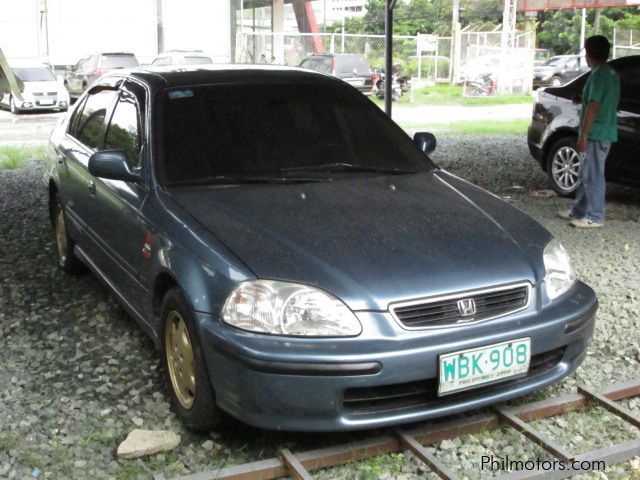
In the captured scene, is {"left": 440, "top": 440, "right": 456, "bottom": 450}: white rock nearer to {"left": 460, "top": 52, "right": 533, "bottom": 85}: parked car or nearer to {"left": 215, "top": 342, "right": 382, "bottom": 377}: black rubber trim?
{"left": 215, "top": 342, "right": 382, "bottom": 377}: black rubber trim

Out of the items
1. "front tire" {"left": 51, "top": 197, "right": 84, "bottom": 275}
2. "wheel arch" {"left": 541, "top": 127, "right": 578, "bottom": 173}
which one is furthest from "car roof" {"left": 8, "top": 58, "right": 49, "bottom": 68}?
"front tire" {"left": 51, "top": 197, "right": 84, "bottom": 275}

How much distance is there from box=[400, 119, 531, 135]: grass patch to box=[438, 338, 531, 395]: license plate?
13.0 meters

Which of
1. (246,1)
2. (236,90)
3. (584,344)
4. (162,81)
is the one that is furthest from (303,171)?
(246,1)

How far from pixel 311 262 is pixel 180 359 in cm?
80

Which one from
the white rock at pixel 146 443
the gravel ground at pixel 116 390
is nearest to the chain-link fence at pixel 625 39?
the gravel ground at pixel 116 390

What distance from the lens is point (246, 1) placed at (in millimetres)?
31641

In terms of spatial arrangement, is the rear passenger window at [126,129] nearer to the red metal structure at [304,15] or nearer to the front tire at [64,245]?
the front tire at [64,245]

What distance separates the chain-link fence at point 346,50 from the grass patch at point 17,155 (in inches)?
519

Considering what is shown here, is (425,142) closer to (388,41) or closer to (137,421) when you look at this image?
(137,421)

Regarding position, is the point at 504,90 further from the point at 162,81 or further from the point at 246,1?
the point at 162,81

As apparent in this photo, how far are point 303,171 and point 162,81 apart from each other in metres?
0.98

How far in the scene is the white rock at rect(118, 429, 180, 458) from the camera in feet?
11.0

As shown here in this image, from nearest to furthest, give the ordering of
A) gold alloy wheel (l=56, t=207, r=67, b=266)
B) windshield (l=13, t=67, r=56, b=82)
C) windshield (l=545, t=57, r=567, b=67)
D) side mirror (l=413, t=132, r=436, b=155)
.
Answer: side mirror (l=413, t=132, r=436, b=155) → gold alloy wheel (l=56, t=207, r=67, b=266) → windshield (l=13, t=67, r=56, b=82) → windshield (l=545, t=57, r=567, b=67)

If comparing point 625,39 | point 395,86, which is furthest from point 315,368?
point 625,39
